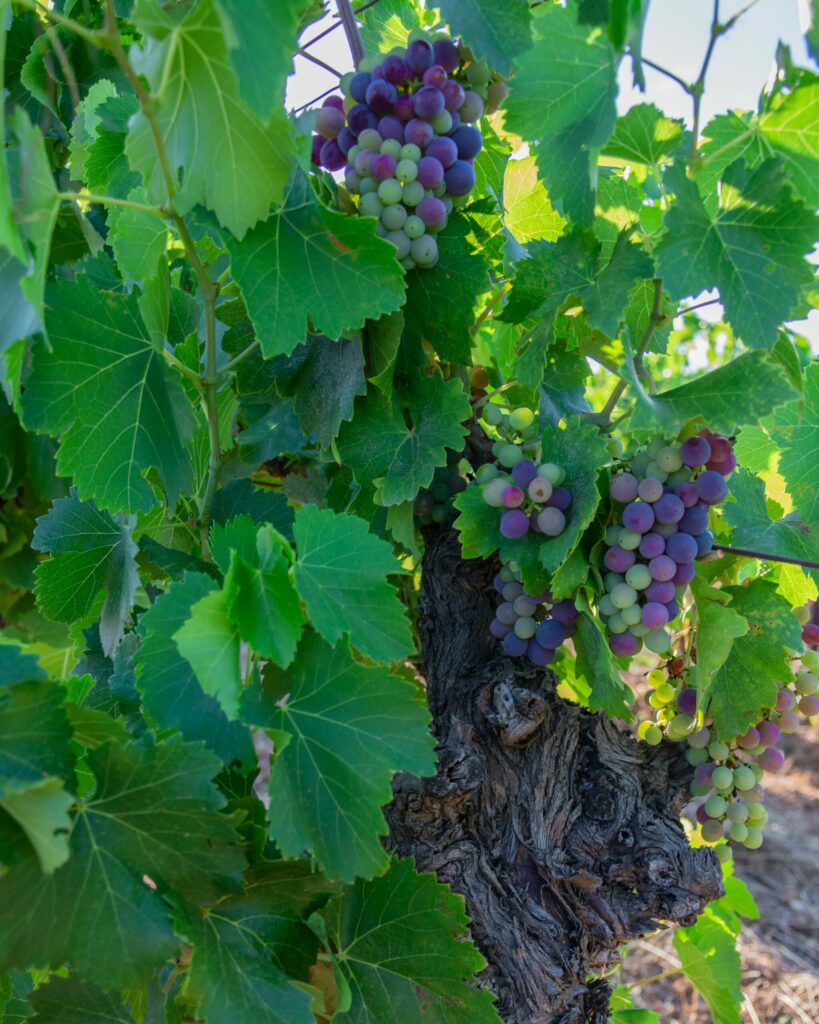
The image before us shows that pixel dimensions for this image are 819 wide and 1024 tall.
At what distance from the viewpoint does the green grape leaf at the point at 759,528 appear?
1.22 m

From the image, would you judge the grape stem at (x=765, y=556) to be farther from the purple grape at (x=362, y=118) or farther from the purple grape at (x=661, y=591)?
the purple grape at (x=362, y=118)

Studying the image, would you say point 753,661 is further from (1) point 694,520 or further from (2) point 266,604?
(2) point 266,604

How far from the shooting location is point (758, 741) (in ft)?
4.00

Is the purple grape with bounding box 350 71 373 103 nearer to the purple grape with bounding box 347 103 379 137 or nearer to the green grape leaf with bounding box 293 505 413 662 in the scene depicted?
the purple grape with bounding box 347 103 379 137

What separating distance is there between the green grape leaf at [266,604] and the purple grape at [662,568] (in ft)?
1.28

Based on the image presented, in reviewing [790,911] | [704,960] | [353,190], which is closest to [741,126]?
[353,190]

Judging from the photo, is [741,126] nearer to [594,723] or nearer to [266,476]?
[594,723]

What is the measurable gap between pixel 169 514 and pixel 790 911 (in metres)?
2.78

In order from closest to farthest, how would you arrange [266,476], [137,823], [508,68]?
[137,823], [508,68], [266,476]

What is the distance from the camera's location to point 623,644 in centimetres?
110

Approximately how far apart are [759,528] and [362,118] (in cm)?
69

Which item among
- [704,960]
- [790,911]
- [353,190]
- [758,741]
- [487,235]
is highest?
[353,190]

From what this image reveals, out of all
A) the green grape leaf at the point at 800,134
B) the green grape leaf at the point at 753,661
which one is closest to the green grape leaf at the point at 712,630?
the green grape leaf at the point at 753,661

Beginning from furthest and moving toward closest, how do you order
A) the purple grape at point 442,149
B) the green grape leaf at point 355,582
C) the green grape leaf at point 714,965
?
the green grape leaf at point 714,965 < the purple grape at point 442,149 < the green grape leaf at point 355,582
